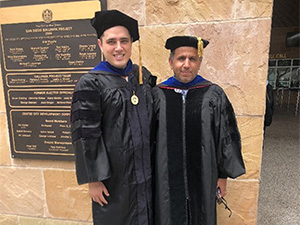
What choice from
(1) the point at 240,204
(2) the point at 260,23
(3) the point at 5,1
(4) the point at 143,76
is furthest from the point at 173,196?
(3) the point at 5,1

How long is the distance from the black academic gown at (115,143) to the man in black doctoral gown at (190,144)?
0.11 metres

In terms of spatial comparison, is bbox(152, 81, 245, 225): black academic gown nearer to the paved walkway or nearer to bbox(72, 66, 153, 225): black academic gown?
bbox(72, 66, 153, 225): black academic gown

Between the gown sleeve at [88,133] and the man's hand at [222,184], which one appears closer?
the gown sleeve at [88,133]

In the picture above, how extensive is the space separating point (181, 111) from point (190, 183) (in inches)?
20.2

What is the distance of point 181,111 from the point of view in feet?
5.63

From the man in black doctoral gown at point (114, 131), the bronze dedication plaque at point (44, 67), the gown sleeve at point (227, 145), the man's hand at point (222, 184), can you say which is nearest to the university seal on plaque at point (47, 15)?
the bronze dedication plaque at point (44, 67)

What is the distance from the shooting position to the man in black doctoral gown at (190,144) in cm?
169

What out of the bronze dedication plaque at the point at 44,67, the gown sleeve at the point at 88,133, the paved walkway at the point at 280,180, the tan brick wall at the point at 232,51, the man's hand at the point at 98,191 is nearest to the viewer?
the gown sleeve at the point at 88,133

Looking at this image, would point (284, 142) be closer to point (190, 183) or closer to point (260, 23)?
point (260, 23)

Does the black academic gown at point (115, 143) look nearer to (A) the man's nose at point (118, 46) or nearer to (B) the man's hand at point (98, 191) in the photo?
(B) the man's hand at point (98, 191)

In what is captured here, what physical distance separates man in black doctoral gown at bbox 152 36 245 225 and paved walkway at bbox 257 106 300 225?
165 cm

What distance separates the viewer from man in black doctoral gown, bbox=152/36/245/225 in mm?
1690

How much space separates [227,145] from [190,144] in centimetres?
25

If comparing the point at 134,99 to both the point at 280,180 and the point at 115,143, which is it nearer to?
the point at 115,143
